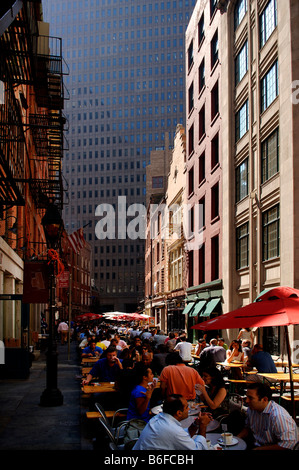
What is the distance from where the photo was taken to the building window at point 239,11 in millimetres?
27995

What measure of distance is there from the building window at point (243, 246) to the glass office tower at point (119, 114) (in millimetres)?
102430

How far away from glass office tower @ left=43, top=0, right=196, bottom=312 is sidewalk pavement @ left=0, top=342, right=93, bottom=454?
114 metres

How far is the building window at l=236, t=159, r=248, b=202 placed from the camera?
2689 centimetres

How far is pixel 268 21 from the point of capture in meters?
23.9

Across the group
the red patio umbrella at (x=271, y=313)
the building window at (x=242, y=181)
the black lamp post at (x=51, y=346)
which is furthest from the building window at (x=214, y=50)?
the red patio umbrella at (x=271, y=313)

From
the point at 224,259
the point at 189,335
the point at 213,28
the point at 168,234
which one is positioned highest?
the point at 213,28

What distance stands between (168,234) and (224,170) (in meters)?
18.8

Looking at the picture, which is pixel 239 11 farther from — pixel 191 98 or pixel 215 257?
pixel 215 257

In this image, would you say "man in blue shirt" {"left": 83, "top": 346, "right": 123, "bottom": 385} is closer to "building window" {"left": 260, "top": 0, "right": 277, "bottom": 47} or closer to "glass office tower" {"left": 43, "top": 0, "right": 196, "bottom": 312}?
"building window" {"left": 260, "top": 0, "right": 277, "bottom": 47}

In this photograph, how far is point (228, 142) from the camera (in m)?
29.2

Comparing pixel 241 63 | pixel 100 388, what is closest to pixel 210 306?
pixel 241 63

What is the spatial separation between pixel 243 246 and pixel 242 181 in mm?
3478
